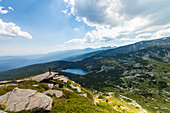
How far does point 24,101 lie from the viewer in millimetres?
14805

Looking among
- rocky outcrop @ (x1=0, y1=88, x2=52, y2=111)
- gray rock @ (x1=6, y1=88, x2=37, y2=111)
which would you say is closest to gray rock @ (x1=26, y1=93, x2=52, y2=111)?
rocky outcrop @ (x1=0, y1=88, x2=52, y2=111)

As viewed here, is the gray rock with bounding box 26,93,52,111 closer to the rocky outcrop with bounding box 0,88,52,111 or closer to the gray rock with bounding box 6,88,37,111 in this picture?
the rocky outcrop with bounding box 0,88,52,111

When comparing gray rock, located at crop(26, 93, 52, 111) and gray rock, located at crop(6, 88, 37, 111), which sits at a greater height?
gray rock, located at crop(6, 88, 37, 111)

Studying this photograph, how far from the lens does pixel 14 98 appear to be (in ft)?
49.8

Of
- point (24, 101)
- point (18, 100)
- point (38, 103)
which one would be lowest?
point (38, 103)

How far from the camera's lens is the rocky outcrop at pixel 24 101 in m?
13.5

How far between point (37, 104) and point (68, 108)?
20.5ft

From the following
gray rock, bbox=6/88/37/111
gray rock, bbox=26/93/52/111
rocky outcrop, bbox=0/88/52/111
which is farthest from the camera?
gray rock, bbox=26/93/52/111

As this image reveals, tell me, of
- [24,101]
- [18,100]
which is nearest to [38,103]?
[24,101]

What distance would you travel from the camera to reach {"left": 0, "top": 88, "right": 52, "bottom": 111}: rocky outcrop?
1350 centimetres

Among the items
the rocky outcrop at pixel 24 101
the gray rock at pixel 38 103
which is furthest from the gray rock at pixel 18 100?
the gray rock at pixel 38 103

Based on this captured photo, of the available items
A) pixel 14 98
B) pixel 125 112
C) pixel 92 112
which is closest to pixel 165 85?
pixel 125 112

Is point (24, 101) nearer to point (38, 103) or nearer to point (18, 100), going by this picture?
point (18, 100)

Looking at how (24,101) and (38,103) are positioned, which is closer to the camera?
(38,103)
